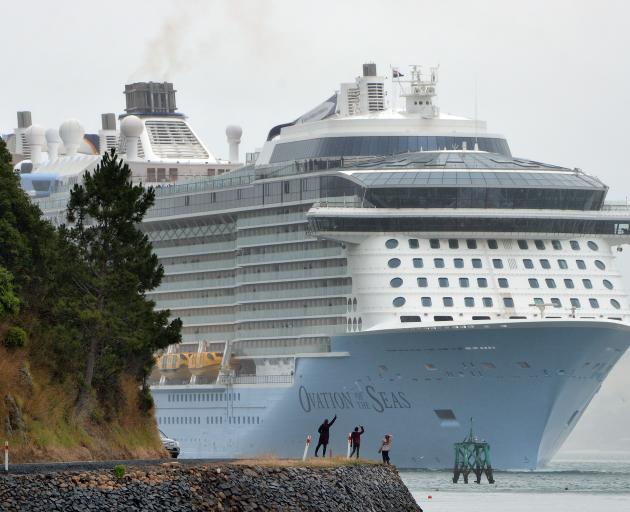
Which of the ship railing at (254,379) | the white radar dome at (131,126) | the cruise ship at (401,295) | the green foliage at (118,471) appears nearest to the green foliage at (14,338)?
the green foliage at (118,471)

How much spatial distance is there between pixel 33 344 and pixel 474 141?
40.2m

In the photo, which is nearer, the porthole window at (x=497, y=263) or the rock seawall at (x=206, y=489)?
the rock seawall at (x=206, y=489)

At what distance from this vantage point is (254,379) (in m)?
81.9

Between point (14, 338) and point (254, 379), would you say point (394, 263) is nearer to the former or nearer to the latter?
point (254, 379)

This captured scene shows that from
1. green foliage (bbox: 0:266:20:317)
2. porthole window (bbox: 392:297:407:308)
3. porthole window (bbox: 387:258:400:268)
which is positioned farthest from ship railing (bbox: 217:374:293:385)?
green foliage (bbox: 0:266:20:317)

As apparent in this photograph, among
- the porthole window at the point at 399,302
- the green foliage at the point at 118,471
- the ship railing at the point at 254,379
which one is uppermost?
the porthole window at the point at 399,302

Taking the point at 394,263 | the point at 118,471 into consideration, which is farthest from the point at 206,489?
the point at 394,263

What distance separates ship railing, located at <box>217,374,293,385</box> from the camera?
262 ft

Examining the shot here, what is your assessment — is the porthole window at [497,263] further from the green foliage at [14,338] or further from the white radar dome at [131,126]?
the green foliage at [14,338]

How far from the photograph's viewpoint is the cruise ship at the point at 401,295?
72750 millimetres

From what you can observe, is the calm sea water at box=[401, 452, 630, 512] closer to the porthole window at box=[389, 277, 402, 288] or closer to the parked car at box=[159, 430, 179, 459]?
the porthole window at box=[389, 277, 402, 288]

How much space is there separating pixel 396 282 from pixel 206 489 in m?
40.3

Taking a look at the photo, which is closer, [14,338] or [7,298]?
[7,298]

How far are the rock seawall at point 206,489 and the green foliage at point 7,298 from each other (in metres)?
7.36
